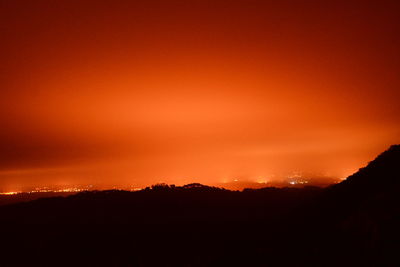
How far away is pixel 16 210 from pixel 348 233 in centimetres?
2423

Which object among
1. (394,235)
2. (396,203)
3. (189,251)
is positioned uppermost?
(396,203)

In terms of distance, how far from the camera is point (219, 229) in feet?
54.9

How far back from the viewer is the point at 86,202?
25.8 metres

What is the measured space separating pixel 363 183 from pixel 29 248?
52.6 ft

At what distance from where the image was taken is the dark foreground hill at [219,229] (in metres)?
10.3

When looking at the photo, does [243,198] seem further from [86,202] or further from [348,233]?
[348,233]

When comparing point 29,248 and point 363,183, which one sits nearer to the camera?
point 363,183

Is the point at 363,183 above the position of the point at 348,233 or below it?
above

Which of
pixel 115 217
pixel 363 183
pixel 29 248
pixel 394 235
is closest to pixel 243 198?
pixel 115 217

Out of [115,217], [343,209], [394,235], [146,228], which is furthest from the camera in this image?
[115,217]

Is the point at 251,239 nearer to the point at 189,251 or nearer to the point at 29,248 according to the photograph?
the point at 189,251

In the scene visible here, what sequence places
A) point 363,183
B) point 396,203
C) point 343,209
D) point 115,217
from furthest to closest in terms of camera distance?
point 115,217, point 363,183, point 343,209, point 396,203

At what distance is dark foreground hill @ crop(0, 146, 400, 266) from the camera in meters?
10.3

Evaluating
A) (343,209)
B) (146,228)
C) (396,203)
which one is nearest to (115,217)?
(146,228)
